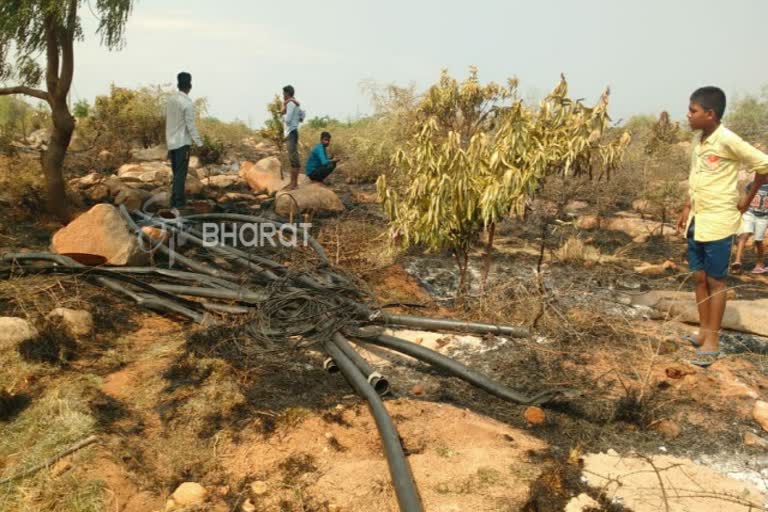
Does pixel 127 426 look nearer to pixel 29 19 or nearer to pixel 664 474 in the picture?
pixel 664 474

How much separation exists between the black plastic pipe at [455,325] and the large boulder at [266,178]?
21.8 feet

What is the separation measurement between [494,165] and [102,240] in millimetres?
3792

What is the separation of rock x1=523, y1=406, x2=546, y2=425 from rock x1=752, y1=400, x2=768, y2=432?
1.29m

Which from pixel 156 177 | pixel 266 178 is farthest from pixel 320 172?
pixel 156 177

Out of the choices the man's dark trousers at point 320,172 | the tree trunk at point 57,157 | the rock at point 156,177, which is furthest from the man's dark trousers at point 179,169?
the rock at point 156,177

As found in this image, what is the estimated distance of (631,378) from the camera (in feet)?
12.7

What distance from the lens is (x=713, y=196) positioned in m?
3.69

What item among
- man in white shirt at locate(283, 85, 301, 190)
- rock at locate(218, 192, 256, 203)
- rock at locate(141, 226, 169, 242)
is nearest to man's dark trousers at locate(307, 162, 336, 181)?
man in white shirt at locate(283, 85, 301, 190)

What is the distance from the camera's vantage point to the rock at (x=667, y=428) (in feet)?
10.6

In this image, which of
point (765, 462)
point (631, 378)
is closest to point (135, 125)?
point (631, 378)

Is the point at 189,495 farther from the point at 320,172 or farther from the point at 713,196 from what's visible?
the point at 320,172

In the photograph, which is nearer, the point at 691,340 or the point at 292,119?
the point at 691,340

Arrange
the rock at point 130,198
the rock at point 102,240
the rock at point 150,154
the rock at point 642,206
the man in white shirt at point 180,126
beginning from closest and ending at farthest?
the rock at point 102,240 → the man in white shirt at point 180,126 → the rock at point 130,198 → the rock at point 642,206 → the rock at point 150,154

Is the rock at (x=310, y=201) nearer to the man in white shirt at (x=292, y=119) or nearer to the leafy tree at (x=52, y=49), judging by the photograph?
the man in white shirt at (x=292, y=119)
